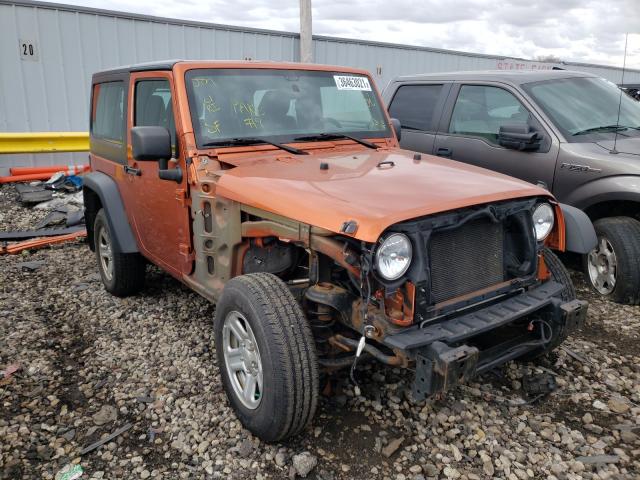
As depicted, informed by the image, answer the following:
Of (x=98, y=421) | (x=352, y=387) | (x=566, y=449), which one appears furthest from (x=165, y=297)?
(x=566, y=449)

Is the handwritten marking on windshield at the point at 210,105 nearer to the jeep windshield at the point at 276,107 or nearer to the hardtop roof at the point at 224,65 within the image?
the jeep windshield at the point at 276,107

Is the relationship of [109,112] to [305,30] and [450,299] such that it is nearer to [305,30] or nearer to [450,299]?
[450,299]

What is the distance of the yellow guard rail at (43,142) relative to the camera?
9000mm

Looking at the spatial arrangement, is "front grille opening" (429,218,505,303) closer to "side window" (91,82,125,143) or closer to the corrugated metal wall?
"side window" (91,82,125,143)

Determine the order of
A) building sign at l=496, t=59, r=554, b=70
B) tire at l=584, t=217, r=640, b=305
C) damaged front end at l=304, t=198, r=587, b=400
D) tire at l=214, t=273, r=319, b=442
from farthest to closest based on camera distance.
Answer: building sign at l=496, t=59, r=554, b=70 → tire at l=584, t=217, r=640, b=305 → tire at l=214, t=273, r=319, b=442 → damaged front end at l=304, t=198, r=587, b=400

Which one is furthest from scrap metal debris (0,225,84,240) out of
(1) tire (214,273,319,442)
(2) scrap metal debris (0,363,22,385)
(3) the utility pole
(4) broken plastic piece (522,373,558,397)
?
(4) broken plastic piece (522,373,558,397)

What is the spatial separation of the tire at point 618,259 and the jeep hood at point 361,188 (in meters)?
1.73

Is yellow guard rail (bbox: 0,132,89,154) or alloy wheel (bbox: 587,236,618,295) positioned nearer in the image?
alloy wheel (bbox: 587,236,618,295)

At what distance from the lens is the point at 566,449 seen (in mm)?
2771

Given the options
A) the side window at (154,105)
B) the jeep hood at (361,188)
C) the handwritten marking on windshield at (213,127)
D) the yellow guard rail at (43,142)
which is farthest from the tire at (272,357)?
the yellow guard rail at (43,142)

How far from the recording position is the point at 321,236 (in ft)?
8.61

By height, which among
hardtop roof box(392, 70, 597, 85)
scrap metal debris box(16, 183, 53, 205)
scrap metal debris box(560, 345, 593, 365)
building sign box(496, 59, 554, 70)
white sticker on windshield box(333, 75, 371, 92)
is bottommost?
scrap metal debris box(560, 345, 593, 365)

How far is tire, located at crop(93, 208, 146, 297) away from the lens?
15.1ft

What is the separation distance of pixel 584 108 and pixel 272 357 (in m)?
4.04
